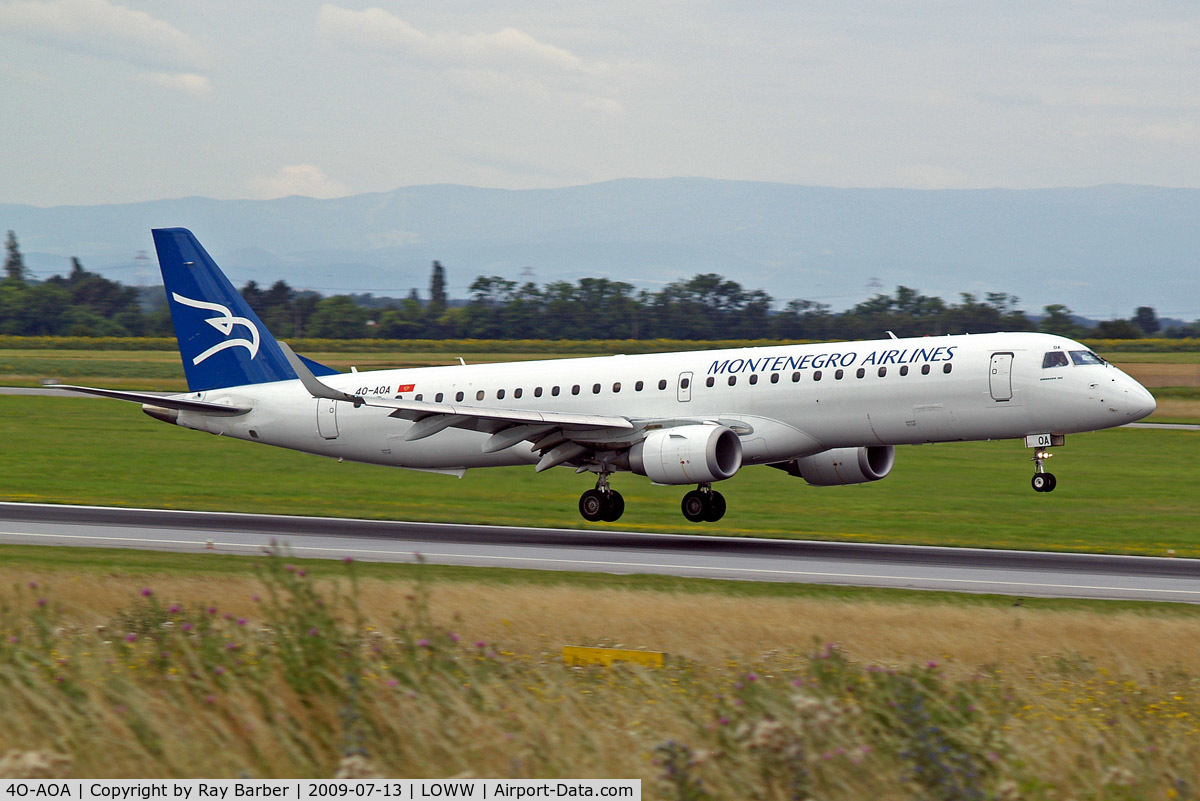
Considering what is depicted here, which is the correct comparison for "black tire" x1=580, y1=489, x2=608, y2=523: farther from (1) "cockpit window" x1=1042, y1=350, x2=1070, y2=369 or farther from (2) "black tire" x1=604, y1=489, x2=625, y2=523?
(1) "cockpit window" x1=1042, y1=350, x2=1070, y2=369

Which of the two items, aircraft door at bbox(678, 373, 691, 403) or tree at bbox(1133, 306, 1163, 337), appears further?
tree at bbox(1133, 306, 1163, 337)

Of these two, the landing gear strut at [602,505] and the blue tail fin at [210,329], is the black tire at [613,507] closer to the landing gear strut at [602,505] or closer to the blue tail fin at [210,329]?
the landing gear strut at [602,505]

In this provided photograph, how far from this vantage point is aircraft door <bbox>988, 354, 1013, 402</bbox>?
1193 inches

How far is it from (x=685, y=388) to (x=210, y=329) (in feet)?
45.9

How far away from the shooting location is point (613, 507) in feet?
112

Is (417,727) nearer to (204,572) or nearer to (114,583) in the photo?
(114,583)

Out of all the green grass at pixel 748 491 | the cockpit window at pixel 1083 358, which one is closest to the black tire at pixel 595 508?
the green grass at pixel 748 491

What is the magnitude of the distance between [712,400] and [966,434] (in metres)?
6.04

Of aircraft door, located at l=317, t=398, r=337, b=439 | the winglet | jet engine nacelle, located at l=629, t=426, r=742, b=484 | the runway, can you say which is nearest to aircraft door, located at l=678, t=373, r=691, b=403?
jet engine nacelle, located at l=629, t=426, r=742, b=484

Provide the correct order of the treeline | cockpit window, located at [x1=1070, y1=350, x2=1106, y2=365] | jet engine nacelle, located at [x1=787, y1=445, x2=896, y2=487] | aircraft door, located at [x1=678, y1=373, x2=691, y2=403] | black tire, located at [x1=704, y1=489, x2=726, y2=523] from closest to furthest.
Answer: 1. cockpit window, located at [x1=1070, y1=350, x2=1106, y2=365]
2. aircraft door, located at [x1=678, y1=373, x2=691, y2=403]
3. jet engine nacelle, located at [x1=787, y1=445, x2=896, y2=487]
4. black tire, located at [x1=704, y1=489, x2=726, y2=523]
5. the treeline

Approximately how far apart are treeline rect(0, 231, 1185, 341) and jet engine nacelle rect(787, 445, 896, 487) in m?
71.8

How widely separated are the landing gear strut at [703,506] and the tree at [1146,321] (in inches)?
3876

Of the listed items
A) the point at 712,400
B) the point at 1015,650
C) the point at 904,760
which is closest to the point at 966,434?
the point at 712,400

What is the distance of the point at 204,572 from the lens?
971 inches
